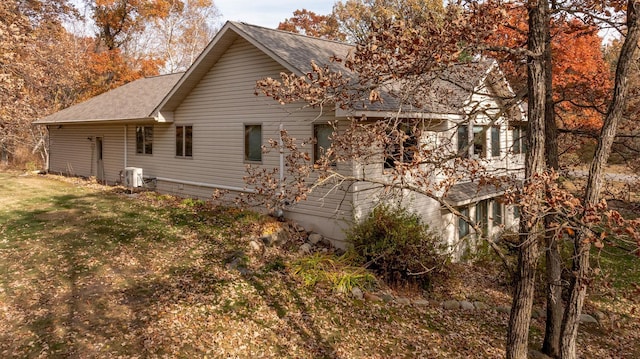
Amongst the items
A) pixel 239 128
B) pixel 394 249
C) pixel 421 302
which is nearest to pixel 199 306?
pixel 394 249

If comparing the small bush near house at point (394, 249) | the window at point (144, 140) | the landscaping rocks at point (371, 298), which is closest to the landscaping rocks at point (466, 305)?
the small bush near house at point (394, 249)

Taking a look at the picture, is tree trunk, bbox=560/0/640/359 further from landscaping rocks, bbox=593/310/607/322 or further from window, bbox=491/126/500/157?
window, bbox=491/126/500/157

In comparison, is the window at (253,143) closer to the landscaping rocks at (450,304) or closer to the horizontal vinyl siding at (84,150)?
the landscaping rocks at (450,304)

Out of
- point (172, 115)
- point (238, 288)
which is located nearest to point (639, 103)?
point (238, 288)

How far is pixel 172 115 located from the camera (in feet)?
52.9

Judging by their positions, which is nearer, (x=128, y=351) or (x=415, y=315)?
(x=128, y=351)

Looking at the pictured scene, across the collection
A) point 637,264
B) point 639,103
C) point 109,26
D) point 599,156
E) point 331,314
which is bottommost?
point 637,264

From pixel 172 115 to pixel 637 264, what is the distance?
1908cm

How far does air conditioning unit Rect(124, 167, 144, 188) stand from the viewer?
55.1 ft

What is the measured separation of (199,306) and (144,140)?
1261cm

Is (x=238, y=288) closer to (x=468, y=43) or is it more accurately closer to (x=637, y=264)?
(x=468, y=43)

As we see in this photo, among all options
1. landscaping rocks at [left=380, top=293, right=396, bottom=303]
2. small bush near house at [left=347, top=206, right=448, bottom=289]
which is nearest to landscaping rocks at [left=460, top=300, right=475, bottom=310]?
small bush near house at [left=347, top=206, right=448, bottom=289]

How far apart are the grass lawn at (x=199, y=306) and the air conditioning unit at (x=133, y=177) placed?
4542mm

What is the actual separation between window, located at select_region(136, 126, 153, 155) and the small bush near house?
11.1 m
